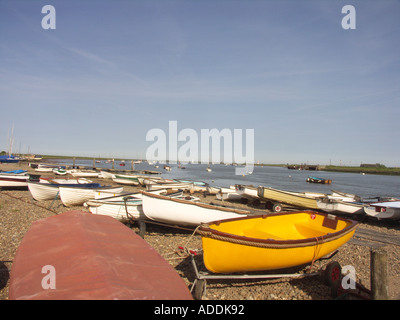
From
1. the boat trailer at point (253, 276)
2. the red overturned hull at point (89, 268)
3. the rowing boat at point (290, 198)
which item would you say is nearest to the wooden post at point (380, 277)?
the boat trailer at point (253, 276)

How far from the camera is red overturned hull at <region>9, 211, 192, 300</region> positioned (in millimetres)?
3723

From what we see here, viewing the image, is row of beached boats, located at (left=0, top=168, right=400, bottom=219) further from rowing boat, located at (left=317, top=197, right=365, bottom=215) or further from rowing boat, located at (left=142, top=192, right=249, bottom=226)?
rowing boat, located at (left=142, top=192, right=249, bottom=226)

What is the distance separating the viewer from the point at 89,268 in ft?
13.9

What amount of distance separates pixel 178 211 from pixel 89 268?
639 cm

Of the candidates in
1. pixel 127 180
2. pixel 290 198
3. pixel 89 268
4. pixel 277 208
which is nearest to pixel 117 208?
pixel 89 268

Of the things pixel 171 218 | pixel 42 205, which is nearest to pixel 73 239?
pixel 171 218

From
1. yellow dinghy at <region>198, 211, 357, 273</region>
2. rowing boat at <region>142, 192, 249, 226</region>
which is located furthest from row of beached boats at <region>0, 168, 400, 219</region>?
yellow dinghy at <region>198, 211, 357, 273</region>

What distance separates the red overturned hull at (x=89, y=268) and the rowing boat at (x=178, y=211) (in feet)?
13.5

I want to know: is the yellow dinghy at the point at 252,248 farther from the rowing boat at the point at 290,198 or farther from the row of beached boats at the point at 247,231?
the rowing boat at the point at 290,198

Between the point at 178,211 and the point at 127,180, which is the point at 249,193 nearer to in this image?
A: the point at 178,211
